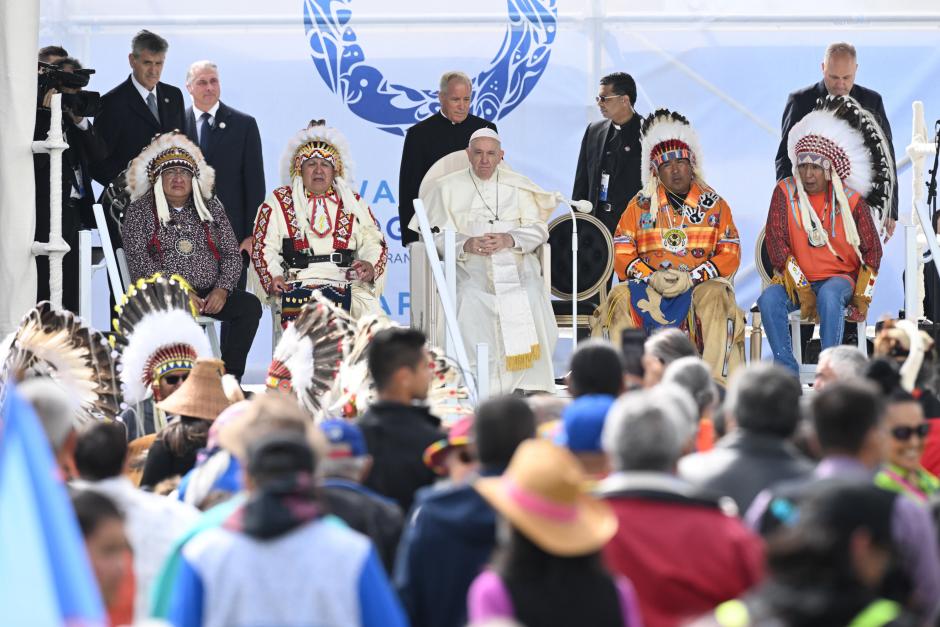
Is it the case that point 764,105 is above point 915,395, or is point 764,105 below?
above

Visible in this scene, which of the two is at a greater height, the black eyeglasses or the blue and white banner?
the blue and white banner

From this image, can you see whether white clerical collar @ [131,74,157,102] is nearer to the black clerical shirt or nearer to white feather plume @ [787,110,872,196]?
the black clerical shirt

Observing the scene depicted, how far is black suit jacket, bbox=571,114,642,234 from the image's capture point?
10.2 metres

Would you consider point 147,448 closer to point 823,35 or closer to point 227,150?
point 227,150

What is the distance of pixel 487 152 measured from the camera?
969 centimetres

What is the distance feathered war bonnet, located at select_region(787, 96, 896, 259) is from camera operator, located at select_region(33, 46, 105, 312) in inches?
146

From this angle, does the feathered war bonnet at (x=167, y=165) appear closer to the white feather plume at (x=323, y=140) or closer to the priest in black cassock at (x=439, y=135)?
the white feather plume at (x=323, y=140)

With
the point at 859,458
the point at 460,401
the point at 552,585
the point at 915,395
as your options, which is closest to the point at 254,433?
the point at 552,585

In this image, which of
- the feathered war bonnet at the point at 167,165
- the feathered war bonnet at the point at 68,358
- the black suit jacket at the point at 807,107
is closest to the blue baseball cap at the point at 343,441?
the feathered war bonnet at the point at 68,358

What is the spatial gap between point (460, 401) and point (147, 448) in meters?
1.25

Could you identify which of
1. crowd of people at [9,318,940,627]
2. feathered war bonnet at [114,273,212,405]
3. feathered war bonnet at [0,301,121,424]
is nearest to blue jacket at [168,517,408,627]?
crowd of people at [9,318,940,627]

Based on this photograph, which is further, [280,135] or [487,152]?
[280,135]

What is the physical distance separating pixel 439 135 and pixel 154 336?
11.1 ft

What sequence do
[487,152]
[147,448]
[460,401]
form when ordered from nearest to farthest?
1. [147,448]
2. [460,401]
3. [487,152]
